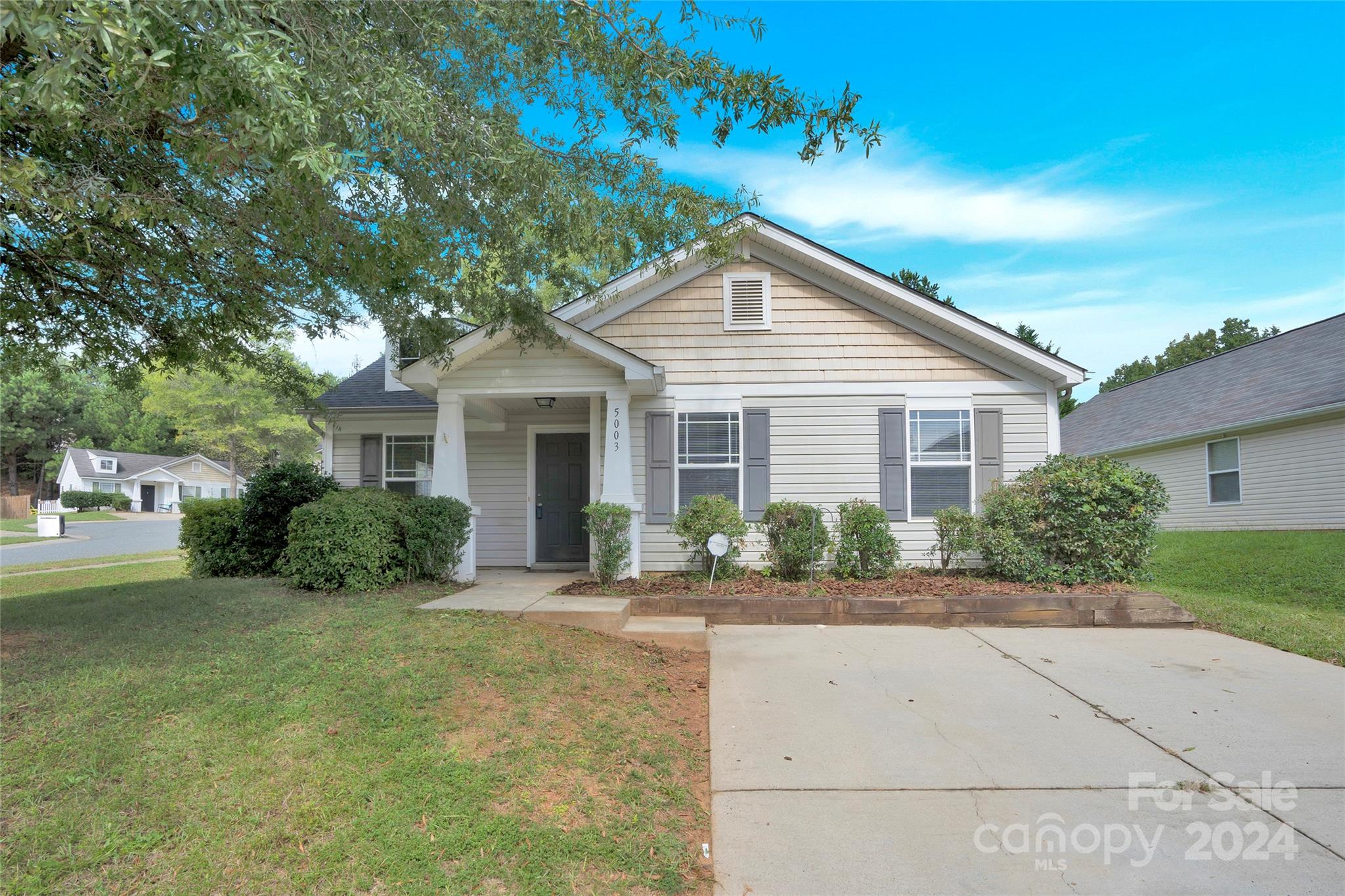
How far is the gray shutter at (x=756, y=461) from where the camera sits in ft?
31.2

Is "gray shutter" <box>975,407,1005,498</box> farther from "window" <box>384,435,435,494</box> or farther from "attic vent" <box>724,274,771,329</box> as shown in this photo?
"window" <box>384,435,435,494</box>

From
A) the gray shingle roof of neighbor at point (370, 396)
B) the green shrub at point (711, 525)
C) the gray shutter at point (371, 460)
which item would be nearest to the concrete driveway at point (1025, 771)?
the green shrub at point (711, 525)

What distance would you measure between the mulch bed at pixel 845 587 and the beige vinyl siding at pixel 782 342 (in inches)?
114

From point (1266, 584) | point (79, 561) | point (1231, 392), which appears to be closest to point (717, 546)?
point (1266, 584)

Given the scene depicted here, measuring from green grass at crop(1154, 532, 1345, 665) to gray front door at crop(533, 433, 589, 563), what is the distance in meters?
8.05

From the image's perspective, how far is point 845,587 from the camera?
26.9 ft

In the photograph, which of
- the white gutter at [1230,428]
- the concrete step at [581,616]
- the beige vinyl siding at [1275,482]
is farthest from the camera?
the beige vinyl siding at [1275,482]

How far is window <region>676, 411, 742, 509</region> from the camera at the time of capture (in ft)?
31.5

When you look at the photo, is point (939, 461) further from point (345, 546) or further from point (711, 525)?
point (345, 546)

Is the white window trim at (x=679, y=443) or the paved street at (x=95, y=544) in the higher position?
the white window trim at (x=679, y=443)

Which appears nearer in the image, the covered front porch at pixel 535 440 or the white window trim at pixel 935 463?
the covered front porch at pixel 535 440

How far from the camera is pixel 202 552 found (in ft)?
29.3

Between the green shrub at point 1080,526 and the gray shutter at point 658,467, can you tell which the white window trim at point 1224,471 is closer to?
the green shrub at point 1080,526

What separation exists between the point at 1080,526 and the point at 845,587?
3025 millimetres
